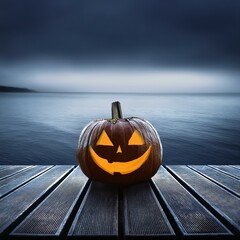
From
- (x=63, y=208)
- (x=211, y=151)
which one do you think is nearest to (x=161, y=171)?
(x=63, y=208)

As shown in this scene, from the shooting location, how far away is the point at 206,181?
257 cm

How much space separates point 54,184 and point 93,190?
0.46 meters

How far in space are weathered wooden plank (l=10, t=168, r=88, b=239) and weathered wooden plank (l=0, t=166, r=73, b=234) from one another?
9 cm

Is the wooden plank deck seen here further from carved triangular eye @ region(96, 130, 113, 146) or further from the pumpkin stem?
the pumpkin stem

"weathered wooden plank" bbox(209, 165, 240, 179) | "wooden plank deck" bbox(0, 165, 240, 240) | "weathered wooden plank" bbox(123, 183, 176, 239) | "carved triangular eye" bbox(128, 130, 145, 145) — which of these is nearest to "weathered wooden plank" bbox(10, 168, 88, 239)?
"wooden plank deck" bbox(0, 165, 240, 240)

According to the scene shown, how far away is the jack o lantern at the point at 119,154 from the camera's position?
246 cm

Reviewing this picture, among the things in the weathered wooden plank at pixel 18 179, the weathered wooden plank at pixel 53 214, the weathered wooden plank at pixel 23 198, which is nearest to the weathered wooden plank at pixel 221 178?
the weathered wooden plank at pixel 53 214

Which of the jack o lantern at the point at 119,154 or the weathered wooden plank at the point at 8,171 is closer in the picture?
the jack o lantern at the point at 119,154

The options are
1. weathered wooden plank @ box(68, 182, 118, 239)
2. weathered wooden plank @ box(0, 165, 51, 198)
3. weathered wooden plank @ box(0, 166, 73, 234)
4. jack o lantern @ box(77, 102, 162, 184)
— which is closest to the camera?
weathered wooden plank @ box(68, 182, 118, 239)

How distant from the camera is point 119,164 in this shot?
2.49 metres

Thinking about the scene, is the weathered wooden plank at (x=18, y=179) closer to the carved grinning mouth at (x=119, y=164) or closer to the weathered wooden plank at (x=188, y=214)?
the carved grinning mouth at (x=119, y=164)

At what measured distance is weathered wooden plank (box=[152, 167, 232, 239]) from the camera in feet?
4.89

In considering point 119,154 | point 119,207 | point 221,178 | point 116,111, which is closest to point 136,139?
point 119,154

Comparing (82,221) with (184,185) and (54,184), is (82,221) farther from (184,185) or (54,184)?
(184,185)
